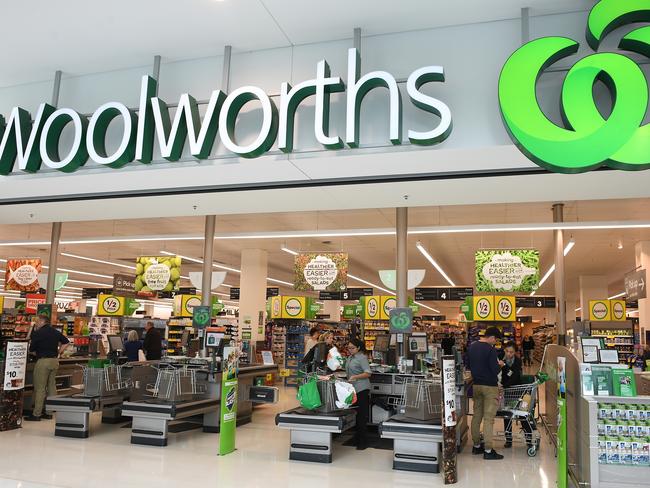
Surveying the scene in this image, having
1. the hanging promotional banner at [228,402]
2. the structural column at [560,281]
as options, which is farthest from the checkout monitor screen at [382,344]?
the hanging promotional banner at [228,402]

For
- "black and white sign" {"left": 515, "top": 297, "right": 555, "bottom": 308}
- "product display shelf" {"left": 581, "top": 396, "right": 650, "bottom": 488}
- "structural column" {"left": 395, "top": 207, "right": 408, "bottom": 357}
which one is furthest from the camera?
"black and white sign" {"left": 515, "top": 297, "right": 555, "bottom": 308}

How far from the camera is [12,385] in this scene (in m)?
8.21

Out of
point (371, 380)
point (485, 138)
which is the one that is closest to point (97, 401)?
point (371, 380)

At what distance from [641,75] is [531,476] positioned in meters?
4.43

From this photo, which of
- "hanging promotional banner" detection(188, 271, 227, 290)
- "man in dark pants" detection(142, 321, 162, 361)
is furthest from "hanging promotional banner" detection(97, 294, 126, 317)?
"man in dark pants" detection(142, 321, 162, 361)

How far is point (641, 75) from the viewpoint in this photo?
4195 mm

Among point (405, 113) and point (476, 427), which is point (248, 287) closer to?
point (476, 427)

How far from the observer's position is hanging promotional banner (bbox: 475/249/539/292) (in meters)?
11.8

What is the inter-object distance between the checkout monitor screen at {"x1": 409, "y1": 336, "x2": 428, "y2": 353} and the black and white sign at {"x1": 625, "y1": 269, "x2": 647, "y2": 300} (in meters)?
6.45

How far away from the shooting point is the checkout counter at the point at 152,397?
7.59m

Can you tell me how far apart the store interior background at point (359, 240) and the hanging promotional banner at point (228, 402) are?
131 inches

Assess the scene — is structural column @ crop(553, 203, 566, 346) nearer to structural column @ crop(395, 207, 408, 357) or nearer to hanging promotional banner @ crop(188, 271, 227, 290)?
structural column @ crop(395, 207, 408, 357)

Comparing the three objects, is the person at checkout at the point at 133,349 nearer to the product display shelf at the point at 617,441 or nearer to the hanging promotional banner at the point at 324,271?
the hanging promotional banner at the point at 324,271

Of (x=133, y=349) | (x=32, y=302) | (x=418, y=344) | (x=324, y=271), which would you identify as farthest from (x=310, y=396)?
(x=32, y=302)
